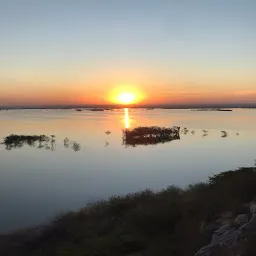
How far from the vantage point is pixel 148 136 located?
48750 mm

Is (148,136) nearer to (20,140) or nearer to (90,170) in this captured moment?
(20,140)

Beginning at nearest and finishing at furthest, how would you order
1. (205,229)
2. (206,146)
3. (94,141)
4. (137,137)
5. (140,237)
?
1. (205,229)
2. (140,237)
3. (206,146)
4. (94,141)
5. (137,137)

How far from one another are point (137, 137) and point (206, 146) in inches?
411

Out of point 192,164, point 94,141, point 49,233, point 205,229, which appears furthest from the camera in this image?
point 94,141

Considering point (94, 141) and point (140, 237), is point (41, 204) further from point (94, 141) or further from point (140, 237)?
point (94, 141)

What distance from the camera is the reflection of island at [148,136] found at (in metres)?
44.5

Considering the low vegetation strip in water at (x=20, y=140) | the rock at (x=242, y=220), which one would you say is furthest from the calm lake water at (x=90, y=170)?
the rock at (x=242, y=220)

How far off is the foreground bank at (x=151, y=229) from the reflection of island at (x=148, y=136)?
28.4m

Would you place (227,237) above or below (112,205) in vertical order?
above

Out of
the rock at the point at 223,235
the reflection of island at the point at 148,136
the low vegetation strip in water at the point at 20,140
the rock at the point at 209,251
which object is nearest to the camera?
the rock at the point at 209,251

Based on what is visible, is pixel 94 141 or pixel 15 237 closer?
pixel 15 237

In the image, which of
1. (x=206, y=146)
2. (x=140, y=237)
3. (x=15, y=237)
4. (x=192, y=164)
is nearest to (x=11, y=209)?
(x=15, y=237)

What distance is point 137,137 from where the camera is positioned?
47625 mm

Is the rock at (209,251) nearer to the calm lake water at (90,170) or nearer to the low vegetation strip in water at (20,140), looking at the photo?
the calm lake water at (90,170)
